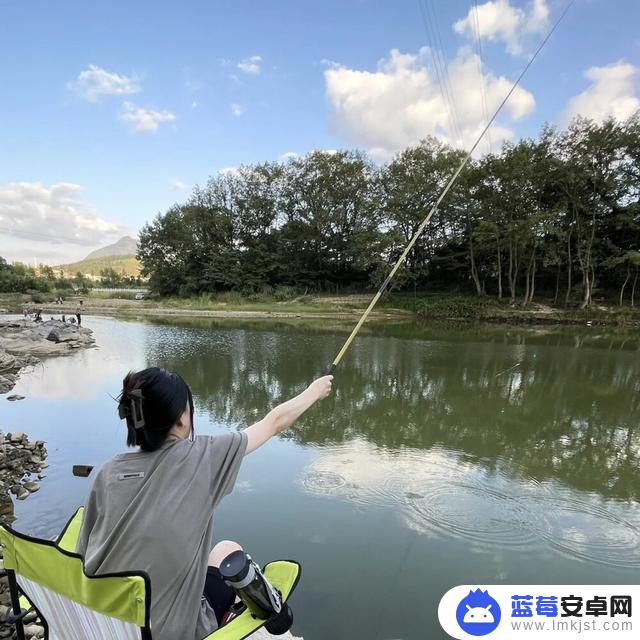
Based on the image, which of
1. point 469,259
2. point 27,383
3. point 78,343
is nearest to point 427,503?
point 27,383

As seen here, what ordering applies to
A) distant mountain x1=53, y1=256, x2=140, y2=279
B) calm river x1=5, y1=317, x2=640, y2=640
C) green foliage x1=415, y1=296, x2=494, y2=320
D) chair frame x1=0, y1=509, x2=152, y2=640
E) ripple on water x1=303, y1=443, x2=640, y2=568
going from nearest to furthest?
chair frame x1=0, y1=509, x2=152, y2=640 < calm river x1=5, y1=317, x2=640, y2=640 < ripple on water x1=303, y1=443, x2=640, y2=568 < green foliage x1=415, y1=296, x2=494, y2=320 < distant mountain x1=53, y1=256, x2=140, y2=279

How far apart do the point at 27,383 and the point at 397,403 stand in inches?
315

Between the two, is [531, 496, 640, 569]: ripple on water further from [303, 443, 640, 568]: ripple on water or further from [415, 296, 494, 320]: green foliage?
[415, 296, 494, 320]: green foliage

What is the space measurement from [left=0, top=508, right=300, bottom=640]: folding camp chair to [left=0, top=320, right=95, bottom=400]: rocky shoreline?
1037 cm

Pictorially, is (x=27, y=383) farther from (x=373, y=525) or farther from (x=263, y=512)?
(x=373, y=525)

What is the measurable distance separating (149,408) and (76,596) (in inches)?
22.3

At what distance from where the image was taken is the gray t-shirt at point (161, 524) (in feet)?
4.46

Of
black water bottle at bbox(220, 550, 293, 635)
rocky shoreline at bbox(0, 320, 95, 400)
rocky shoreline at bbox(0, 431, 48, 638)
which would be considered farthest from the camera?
rocky shoreline at bbox(0, 320, 95, 400)

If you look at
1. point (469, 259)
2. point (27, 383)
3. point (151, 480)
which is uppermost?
point (469, 259)

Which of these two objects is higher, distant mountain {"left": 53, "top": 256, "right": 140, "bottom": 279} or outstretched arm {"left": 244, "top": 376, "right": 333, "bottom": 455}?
distant mountain {"left": 53, "top": 256, "right": 140, "bottom": 279}

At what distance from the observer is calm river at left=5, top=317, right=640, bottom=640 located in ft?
11.3

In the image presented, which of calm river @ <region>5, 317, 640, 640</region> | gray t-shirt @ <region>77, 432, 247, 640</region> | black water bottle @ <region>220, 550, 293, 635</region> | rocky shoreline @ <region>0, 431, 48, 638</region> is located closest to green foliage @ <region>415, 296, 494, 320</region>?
calm river @ <region>5, 317, 640, 640</region>

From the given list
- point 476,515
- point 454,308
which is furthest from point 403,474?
point 454,308

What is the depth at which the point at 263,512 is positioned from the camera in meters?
4.37
